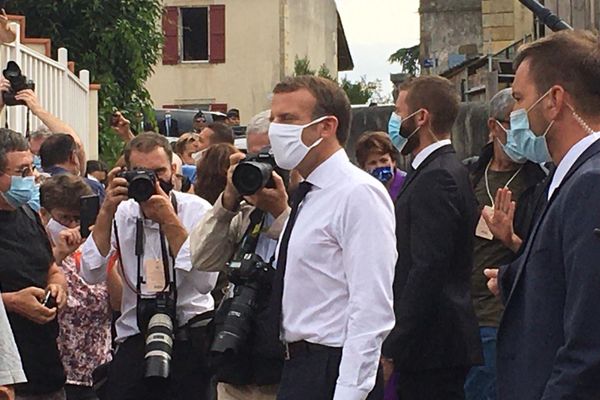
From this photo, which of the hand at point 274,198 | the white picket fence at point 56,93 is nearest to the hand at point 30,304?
the hand at point 274,198

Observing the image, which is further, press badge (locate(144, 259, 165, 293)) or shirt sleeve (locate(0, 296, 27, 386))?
press badge (locate(144, 259, 165, 293))

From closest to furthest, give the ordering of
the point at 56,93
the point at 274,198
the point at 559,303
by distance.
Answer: the point at 559,303 → the point at 274,198 → the point at 56,93

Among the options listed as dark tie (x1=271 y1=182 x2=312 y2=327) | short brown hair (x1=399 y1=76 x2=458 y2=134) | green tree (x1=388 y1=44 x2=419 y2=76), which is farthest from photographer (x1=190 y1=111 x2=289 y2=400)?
green tree (x1=388 y1=44 x2=419 y2=76)

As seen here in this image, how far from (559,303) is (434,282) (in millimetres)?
2250

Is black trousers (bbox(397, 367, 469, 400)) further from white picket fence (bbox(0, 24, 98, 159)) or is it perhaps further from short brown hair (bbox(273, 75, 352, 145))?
white picket fence (bbox(0, 24, 98, 159))

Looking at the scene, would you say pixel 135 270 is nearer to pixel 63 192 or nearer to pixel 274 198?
pixel 63 192

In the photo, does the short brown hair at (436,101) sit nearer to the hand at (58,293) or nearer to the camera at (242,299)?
the camera at (242,299)

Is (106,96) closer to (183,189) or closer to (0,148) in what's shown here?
(183,189)

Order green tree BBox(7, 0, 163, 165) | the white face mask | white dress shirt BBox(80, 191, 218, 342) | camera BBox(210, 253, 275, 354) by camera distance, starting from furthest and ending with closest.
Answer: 1. green tree BBox(7, 0, 163, 165)
2. white dress shirt BBox(80, 191, 218, 342)
3. camera BBox(210, 253, 275, 354)
4. the white face mask

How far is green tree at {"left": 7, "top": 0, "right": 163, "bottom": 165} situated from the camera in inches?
755

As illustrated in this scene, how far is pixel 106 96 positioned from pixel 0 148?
12.1 metres

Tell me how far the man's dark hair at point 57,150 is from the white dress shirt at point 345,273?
3.72 m

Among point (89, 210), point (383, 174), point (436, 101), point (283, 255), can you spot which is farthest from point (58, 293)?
point (383, 174)

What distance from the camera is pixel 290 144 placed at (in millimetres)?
5215
